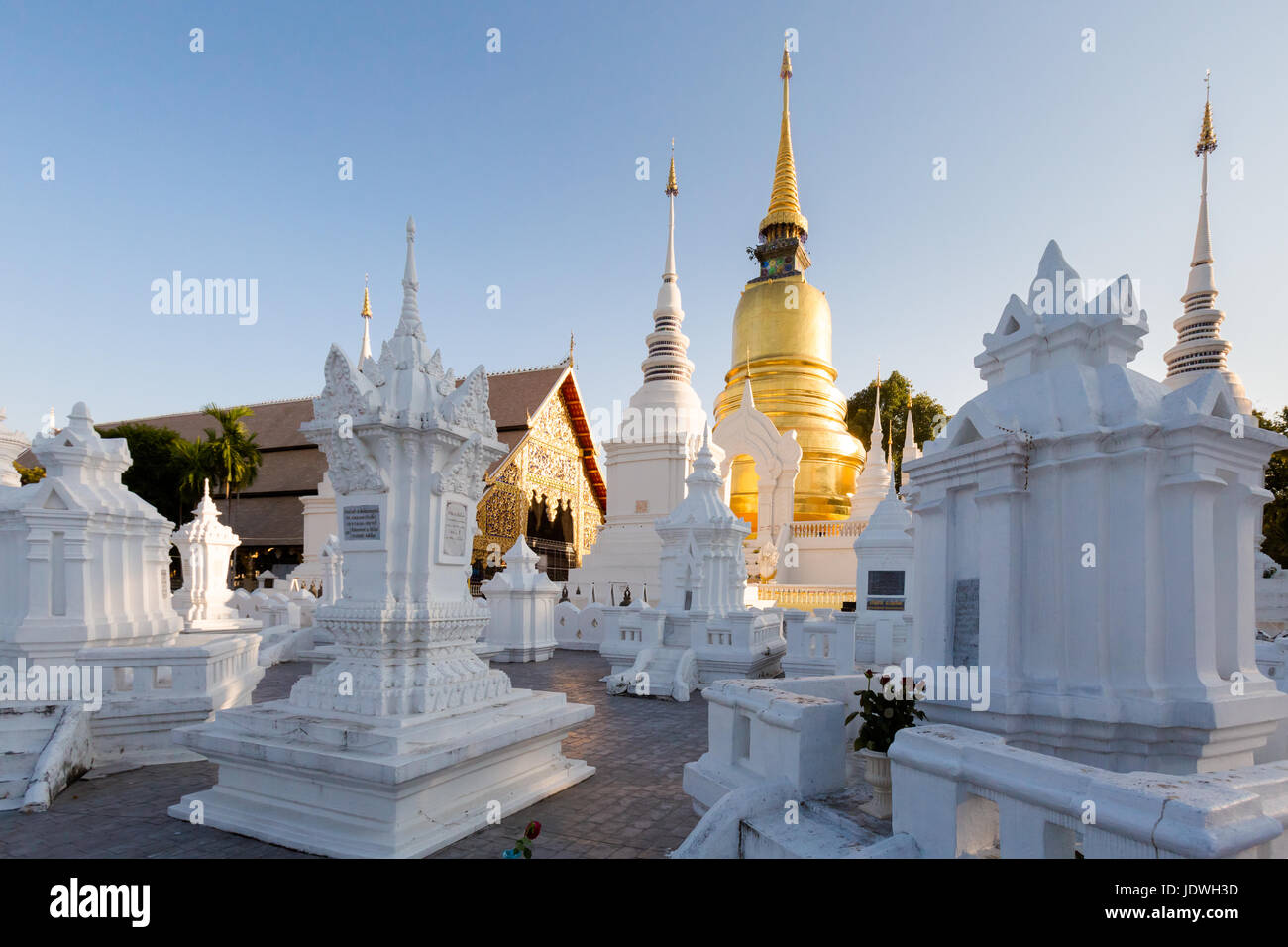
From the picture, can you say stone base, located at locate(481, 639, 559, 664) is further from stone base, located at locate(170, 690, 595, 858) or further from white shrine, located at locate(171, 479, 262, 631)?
stone base, located at locate(170, 690, 595, 858)

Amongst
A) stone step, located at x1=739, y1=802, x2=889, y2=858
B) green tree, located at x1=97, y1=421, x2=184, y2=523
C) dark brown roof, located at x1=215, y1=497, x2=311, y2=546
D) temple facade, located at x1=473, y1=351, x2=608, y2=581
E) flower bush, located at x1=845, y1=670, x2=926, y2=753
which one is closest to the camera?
stone step, located at x1=739, y1=802, x2=889, y2=858

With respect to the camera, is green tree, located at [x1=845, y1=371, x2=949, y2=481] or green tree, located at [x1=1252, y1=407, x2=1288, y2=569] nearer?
green tree, located at [x1=1252, y1=407, x2=1288, y2=569]

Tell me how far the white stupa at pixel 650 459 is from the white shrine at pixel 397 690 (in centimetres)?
1565

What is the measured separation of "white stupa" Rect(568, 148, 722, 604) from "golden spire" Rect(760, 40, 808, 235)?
36.7ft

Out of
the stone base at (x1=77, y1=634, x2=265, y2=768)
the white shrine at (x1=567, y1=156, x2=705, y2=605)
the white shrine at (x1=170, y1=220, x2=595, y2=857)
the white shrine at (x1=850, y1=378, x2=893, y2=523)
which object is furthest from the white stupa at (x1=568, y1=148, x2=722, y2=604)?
the white shrine at (x1=170, y1=220, x2=595, y2=857)

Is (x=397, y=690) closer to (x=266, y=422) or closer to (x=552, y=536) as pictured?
(x=552, y=536)

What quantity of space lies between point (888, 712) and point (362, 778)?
3.66 metres

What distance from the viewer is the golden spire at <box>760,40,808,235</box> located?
3481cm

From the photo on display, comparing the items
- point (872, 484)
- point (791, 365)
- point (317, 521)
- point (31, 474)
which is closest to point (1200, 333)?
point (872, 484)

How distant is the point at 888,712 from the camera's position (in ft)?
15.7

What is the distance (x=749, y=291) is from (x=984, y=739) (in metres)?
31.6
